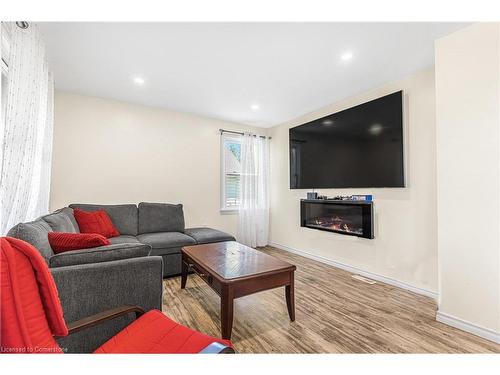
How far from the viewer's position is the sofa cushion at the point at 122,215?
3.33 m

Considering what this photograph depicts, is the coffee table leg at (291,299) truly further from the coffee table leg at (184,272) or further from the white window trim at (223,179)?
the white window trim at (223,179)

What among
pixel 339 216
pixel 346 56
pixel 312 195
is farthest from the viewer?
pixel 312 195

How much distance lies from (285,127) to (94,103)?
325 centimetres

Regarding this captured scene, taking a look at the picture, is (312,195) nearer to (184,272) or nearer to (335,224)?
(335,224)

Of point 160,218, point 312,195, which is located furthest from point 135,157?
point 312,195

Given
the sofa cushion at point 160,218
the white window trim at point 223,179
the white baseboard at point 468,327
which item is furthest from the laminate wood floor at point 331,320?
the white window trim at point 223,179

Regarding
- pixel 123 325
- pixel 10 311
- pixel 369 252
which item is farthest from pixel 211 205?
pixel 10 311

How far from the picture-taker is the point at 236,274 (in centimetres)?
183

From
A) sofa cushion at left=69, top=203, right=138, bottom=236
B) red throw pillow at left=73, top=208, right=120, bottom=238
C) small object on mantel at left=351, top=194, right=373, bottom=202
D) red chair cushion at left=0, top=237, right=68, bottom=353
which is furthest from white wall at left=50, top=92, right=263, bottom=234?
red chair cushion at left=0, top=237, right=68, bottom=353

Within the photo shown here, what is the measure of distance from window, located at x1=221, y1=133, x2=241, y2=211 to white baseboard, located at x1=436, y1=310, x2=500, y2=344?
336cm

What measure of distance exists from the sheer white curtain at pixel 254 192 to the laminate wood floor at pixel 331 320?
186 cm

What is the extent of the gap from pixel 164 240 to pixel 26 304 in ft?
7.39

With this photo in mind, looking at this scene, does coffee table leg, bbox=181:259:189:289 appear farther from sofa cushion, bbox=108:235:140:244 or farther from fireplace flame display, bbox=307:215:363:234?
fireplace flame display, bbox=307:215:363:234

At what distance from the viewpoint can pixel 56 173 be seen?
3248 mm
